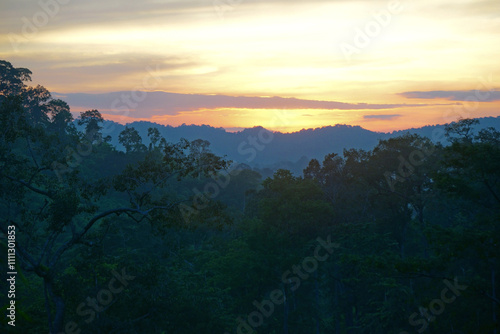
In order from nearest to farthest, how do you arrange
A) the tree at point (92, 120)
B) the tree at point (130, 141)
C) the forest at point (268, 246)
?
the forest at point (268, 246), the tree at point (130, 141), the tree at point (92, 120)

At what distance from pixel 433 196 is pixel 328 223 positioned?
27.8 feet

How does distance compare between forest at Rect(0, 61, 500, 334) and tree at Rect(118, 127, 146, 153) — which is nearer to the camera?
forest at Rect(0, 61, 500, 334)

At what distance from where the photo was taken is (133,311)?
1622cm

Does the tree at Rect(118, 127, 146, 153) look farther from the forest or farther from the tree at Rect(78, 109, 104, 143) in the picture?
the forest

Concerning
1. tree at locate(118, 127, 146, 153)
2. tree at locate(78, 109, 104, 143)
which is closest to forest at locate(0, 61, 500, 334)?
tree at locate(118, 127, 146, 153)

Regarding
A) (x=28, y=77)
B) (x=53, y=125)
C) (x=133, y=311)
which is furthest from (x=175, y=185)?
(x=133, y=311)

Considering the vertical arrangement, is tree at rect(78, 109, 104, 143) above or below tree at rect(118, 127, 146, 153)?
above

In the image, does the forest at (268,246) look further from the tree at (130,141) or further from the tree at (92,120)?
the tree at (92,120)

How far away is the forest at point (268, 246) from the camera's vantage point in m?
15.0

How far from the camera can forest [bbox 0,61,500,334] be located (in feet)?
49.2

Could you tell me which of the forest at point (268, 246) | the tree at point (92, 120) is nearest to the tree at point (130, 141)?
the tree at point (92, 120)

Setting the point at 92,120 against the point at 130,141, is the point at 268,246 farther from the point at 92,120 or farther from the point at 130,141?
Result: the point at 92,120

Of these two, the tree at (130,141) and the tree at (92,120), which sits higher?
the tree at (92,120)

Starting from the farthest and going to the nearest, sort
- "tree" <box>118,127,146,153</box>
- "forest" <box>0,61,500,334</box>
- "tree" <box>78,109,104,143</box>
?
"tree" <box>78,109,104,143</box> → "tree" <box>118,127,146,153</box> → "forest" <box>0,61,500,334</box>
